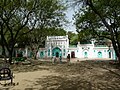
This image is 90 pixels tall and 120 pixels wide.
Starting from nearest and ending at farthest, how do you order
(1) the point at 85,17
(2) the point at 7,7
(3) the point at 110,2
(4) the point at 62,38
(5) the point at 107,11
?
(3) the point at 110,2, (2) the point at 7,7, (5) the point at 107,11, (1) the point at 85,17, (4) the point at 62,38

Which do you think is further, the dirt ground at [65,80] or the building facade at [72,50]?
the building facade at [72,50]

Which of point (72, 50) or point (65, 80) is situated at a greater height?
point (72, 50)

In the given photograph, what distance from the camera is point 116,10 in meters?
23.6

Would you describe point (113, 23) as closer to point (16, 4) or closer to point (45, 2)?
point (45, 2)

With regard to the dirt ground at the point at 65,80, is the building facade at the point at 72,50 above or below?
above

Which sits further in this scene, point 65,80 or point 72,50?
point 72,50

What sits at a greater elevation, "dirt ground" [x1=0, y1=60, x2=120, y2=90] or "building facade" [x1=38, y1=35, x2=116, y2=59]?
"building facade" [x1=38, y1=35, x2=116, y2=59]

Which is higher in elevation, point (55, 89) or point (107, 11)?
point (107, 11)

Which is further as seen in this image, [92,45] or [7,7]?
[92,45]

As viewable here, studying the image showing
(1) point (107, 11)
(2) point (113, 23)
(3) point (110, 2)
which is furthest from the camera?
(2) point (113, 23)

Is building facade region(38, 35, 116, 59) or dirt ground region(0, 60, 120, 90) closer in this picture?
dirt ground region(0, 60, 120, 90)

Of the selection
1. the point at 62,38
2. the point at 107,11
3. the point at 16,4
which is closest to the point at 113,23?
the point at 107,11

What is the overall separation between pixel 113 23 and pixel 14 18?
41.9ft

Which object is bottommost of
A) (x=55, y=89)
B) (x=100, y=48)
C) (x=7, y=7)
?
(x=55, y=89)
